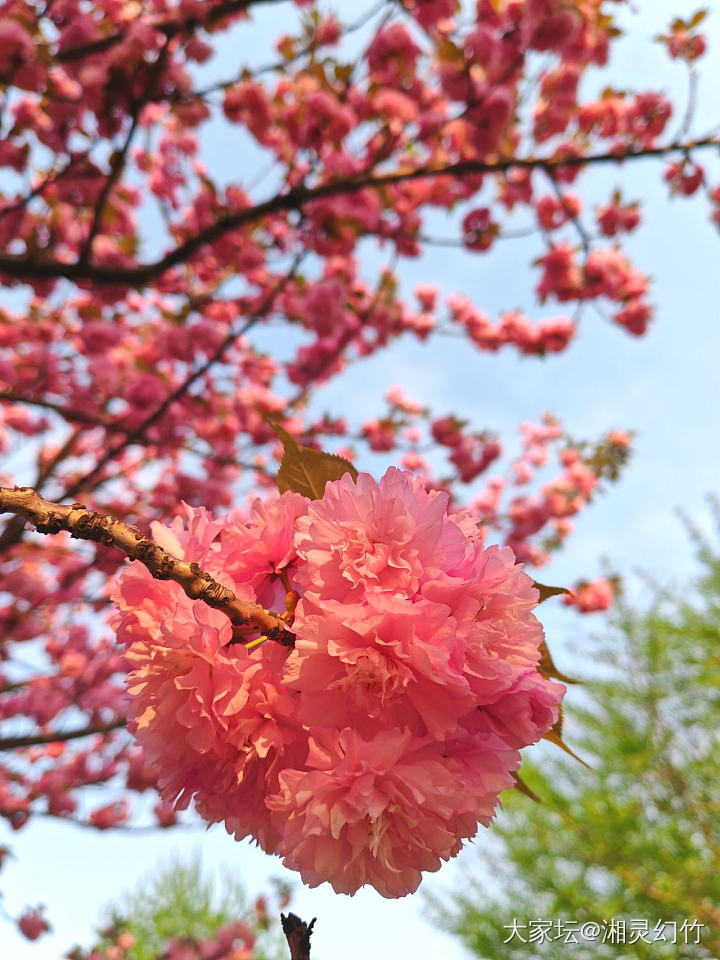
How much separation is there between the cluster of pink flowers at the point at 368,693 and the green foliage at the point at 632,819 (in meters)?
8.02

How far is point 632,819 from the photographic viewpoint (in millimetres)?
8445

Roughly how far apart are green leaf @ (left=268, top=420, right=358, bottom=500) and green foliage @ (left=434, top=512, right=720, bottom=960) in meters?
8.06

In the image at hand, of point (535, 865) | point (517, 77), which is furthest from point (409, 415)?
point (535, 865)

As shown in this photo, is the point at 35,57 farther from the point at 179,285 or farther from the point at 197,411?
the point at 197,411

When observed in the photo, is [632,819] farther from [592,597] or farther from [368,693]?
[368,693]

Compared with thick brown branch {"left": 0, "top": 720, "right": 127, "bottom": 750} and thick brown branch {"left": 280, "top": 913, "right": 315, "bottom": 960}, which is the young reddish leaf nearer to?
thick brown branch {"left": 280, "top": 913, "right": 315, "bottom": 960}

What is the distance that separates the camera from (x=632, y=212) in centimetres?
417

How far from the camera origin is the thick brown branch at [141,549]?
0.63m

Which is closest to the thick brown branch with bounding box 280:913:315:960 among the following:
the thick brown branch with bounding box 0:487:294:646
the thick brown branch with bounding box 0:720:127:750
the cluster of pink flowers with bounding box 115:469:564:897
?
the cluster of pink flowers with bounding box 115:469:564:897

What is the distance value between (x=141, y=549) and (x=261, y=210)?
2298 mm

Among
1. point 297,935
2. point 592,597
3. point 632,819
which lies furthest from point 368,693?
point 632,819

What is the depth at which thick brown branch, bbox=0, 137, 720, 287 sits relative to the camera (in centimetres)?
231

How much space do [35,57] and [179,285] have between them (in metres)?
1.76

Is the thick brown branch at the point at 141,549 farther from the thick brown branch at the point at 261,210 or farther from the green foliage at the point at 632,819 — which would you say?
the green foliage at the point at 632,819
